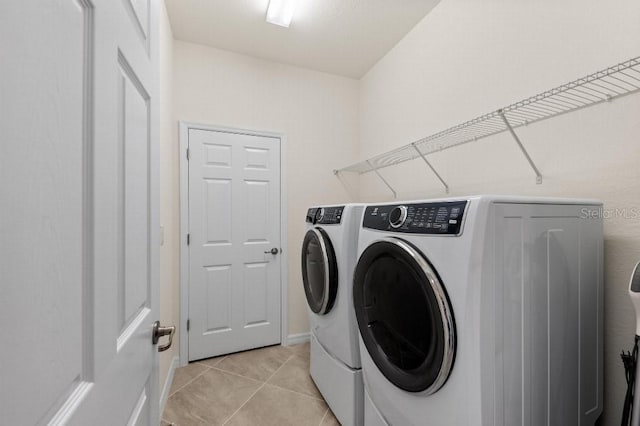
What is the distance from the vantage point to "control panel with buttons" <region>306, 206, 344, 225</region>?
1.67 meters

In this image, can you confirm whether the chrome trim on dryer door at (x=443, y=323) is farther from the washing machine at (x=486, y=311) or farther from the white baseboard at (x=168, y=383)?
the white baseboard at (x=168, y=383)

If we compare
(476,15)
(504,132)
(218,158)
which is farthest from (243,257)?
(476,15)

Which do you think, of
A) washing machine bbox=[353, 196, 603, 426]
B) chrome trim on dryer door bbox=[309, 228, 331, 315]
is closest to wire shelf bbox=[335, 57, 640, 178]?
washing machine bbox=[353, 196, 603, 426]

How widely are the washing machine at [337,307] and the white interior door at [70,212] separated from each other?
102cm

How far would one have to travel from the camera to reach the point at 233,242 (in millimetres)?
2631

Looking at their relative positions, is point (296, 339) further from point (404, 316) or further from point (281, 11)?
point (281, 11)

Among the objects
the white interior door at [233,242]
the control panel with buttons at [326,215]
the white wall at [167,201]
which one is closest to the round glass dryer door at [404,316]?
the control panel with buttons at [326,215]

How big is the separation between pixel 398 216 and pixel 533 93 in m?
1.04

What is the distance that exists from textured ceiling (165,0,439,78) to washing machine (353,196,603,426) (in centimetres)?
173

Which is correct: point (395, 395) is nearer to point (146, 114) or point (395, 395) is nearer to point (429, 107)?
point (146, 114)

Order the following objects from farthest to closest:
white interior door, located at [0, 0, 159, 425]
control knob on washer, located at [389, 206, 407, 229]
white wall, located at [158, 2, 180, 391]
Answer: white wall, located at [158, 2, 180, 391] → control knob on washer, located at [389, 206, 407, 229] → white interior door, located at [0, 0, 159, 425]

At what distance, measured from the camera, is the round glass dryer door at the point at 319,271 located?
1.63 m

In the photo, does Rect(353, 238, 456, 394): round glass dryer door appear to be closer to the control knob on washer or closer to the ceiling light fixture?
the control knob on washer

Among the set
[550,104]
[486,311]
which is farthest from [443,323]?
[550,104]
